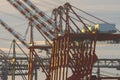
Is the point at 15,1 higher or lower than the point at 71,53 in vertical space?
higher

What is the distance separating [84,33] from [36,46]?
31371mm

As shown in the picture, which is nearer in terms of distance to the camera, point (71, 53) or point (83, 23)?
point (83, 23)

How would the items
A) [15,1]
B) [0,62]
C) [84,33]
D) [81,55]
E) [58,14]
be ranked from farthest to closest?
1. [0,62]
2. [15,1]
3. [58,14]
4. [81,55]
5. [84,33]

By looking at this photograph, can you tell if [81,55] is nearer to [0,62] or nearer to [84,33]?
[84,33]

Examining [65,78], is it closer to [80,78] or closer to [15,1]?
[80,78]

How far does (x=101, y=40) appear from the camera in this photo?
311 feet

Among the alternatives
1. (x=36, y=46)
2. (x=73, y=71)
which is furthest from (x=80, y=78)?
(x=36, y=46)

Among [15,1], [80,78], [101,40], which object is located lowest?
[80,78]

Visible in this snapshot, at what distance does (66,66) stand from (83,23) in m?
7.81

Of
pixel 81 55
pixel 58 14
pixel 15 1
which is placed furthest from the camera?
pixel 15 1

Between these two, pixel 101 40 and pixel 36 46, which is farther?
pixel 36 46

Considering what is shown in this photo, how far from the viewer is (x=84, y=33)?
9419 cm

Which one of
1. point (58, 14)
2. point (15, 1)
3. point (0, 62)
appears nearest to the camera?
point (58, 14)

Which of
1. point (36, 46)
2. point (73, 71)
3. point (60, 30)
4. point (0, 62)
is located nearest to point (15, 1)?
point (36, 46)
